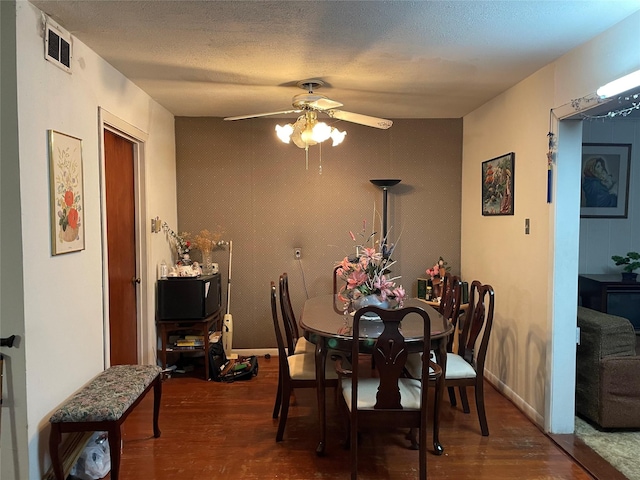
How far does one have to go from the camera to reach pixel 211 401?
11.1 feet

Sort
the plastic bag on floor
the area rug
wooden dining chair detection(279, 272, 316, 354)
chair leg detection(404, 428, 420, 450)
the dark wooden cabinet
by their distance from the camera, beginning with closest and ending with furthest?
the plastic bag on floor < the area rug < chair leg detection(404, 428, 420, 450) < wooden dining chair detection(279, 272, 316, 354) < the dark wooden cabinet

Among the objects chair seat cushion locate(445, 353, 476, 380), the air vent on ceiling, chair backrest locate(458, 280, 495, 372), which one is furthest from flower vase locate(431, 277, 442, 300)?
the air vent on ceiling

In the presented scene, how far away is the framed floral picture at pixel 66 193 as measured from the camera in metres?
2.19

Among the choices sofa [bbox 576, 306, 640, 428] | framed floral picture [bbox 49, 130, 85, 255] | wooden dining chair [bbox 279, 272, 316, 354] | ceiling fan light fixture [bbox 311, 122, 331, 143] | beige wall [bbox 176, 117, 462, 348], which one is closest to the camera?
framed floral picture [bbox 49, 130, 85, 255]

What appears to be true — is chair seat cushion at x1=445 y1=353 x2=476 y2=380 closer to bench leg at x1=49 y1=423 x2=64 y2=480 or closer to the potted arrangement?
the potted arrangement

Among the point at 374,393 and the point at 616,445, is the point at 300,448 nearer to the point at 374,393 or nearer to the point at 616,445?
the point at 374,393

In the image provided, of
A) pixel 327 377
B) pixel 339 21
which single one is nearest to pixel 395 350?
pixel 327 377

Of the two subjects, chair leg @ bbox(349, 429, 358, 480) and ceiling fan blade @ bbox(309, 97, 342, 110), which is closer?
chair leg @ bbox(349, 429, 358, 480)

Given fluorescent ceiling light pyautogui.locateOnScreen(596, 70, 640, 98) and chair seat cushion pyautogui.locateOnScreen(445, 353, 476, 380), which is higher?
fluorescent ceiling light pyautogui.locateOnScreen(596, 70, 640, 98)

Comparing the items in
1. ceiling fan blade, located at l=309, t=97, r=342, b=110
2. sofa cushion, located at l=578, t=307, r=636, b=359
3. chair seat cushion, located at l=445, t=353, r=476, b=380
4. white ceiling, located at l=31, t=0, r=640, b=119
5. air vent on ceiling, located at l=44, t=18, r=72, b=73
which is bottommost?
chair seat cushion, located at l=445, t=353, r=476, b=380

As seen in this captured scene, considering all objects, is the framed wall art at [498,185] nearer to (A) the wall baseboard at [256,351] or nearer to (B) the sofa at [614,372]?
Answer: (B) the sofa at [614,372]

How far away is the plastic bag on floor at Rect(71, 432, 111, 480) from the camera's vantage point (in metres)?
2.34

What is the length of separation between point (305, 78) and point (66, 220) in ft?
6.04

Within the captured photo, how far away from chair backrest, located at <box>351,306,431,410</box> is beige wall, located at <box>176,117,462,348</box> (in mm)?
2331
